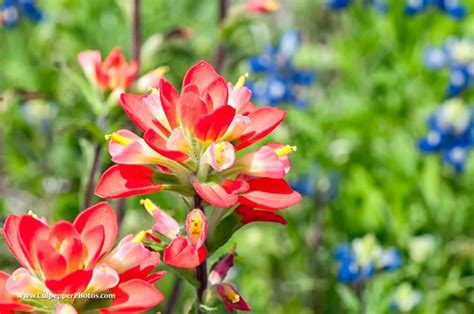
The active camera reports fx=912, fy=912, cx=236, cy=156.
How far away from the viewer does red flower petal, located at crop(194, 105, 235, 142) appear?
1.00m

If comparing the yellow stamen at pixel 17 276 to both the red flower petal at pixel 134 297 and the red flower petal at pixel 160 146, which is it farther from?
the red flower petal at pixel 160 146

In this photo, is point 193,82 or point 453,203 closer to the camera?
point 193,82

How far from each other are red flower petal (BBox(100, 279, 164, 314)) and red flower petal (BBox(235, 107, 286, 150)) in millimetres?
203

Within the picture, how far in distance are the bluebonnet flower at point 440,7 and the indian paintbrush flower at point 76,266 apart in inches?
92.2

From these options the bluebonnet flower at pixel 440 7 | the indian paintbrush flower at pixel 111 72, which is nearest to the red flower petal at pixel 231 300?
the indian paintbrush flower at pixel 111 72

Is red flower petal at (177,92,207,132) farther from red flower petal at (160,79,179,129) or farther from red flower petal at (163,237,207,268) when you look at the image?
red flower petal at (163,237,207,268)

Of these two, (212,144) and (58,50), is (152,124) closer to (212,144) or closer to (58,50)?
(212,144)

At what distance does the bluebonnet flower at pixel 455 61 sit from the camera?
2801mm

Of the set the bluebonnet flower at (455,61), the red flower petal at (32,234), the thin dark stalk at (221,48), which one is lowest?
the bluebonnet flower at (455,61)

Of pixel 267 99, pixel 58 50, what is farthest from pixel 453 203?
pixel 58 50

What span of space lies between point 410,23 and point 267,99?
40.9 inches

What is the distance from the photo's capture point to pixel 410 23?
349cm

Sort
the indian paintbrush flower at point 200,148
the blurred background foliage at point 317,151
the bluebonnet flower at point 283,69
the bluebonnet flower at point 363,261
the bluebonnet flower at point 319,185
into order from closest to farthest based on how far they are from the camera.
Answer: the indian paintbrush flower at point 200,148, the bluebonnet flower at point 363,261, the blurred background foliage at point 317,151, the bluebonnet flower at point 319,185, the bluebonnet flower at point 283,69

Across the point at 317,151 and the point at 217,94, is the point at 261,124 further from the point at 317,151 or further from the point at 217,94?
the point at 317,151
